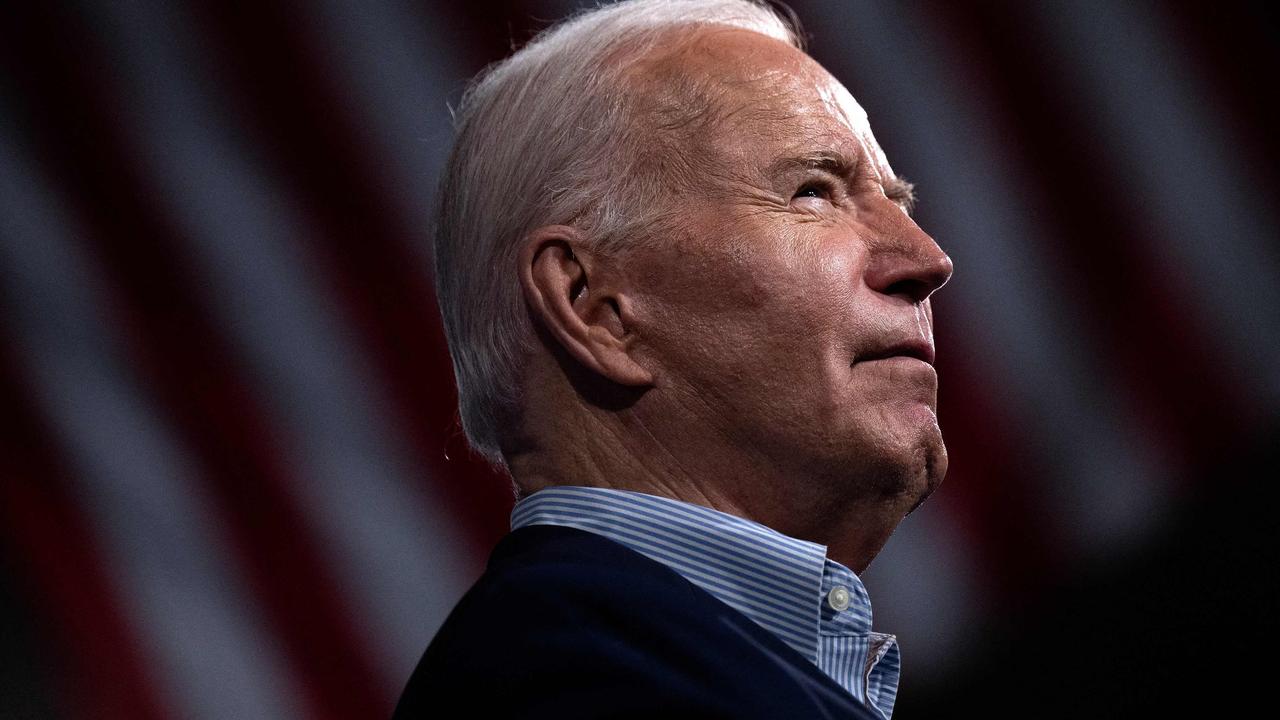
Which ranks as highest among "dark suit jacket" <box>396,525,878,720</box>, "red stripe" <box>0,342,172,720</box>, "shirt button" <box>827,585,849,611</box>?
"dark suit jacket" <box>396,525,878,720</box>

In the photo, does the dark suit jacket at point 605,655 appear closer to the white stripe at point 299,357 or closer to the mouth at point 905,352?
the mouth at point 905,352

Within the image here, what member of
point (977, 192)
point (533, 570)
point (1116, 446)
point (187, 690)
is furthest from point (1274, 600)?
point (187, 690)

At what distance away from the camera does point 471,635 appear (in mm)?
1049

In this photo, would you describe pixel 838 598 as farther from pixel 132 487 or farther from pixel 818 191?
pixel 132 487

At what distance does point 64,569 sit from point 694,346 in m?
1.30

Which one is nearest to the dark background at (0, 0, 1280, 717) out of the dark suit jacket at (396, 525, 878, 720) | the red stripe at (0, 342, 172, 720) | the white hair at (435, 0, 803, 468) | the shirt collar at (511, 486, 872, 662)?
the red stripe at (0, 342, 172, 720)

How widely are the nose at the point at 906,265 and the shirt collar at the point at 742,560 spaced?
1.04ft

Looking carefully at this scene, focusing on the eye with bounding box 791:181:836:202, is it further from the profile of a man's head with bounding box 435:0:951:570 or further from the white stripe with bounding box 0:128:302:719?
the white stripe with bounding box 0:128:302:719

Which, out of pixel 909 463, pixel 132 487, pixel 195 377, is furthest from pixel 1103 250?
pixel 132 487

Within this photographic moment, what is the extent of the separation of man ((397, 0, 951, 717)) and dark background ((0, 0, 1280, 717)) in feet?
2.61

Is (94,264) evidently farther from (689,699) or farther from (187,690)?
(689,699)

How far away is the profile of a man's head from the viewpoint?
1.29 m

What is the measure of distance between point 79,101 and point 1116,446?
207 centimetres

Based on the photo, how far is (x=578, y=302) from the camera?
138 cm
